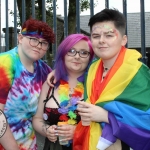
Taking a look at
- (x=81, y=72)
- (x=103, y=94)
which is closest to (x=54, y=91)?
(x=81, y=72)

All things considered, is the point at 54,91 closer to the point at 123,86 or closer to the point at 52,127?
the point at 52,127

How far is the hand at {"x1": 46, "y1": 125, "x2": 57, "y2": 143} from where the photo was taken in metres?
2.08

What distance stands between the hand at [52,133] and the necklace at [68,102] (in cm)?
9

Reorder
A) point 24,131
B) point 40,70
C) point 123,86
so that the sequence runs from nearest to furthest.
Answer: point 123,86 < point 24,131 < point 40,70

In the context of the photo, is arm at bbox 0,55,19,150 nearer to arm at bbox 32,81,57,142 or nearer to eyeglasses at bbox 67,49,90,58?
arm at bbox 32,81,57,142

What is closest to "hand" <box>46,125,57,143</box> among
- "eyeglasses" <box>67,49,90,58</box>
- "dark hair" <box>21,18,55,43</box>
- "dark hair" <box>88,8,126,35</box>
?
"eyeglasses" <box>67,49,90,58</box>

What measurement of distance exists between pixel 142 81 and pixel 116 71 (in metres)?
0.17

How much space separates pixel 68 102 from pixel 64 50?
0.37 meters

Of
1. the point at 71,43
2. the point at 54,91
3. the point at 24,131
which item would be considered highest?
the point at 71,43

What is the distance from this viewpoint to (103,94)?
1827 millimetres

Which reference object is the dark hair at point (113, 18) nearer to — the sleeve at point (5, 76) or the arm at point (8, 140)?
the sleeve at point (5, 76)

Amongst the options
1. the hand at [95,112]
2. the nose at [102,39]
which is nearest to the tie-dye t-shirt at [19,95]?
the hand at [95,112]

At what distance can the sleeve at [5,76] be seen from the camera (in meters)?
2.06

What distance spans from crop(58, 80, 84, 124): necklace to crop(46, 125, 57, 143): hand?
88 mm
